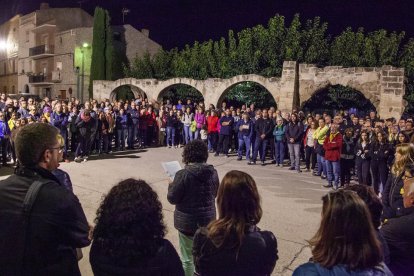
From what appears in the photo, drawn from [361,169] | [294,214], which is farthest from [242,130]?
[294,214]

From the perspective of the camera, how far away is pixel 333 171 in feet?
32.7

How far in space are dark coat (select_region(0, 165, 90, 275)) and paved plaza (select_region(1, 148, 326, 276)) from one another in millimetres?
2756

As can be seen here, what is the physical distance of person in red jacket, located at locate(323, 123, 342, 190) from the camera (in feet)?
32.2

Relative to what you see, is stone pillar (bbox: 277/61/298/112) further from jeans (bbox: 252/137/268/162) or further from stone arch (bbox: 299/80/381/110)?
jeans (bbox: 252/137/268/162)

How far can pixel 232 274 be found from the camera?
2.38 meters

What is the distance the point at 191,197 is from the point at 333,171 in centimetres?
698

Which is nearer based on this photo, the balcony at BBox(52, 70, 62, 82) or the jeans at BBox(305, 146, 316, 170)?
the jeans at BBox(305, 146, 316, 170)

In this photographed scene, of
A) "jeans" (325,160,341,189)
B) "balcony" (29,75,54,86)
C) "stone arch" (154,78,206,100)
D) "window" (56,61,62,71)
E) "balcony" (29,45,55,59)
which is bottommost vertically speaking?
"jeans" (325,160,341,189)

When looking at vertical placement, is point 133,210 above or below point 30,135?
below

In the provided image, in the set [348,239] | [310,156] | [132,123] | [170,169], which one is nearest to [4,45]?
[132,123]

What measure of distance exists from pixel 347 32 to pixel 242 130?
13392mm

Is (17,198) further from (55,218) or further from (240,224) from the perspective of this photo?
(240,224)

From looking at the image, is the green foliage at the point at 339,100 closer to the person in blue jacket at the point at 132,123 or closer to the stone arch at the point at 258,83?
the stone arch at the point at 258,83

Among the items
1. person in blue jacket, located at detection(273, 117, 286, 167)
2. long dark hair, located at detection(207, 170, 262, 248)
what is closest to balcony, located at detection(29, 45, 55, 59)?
person in blue jacket, located at detection(273, 117, 286, 167)
